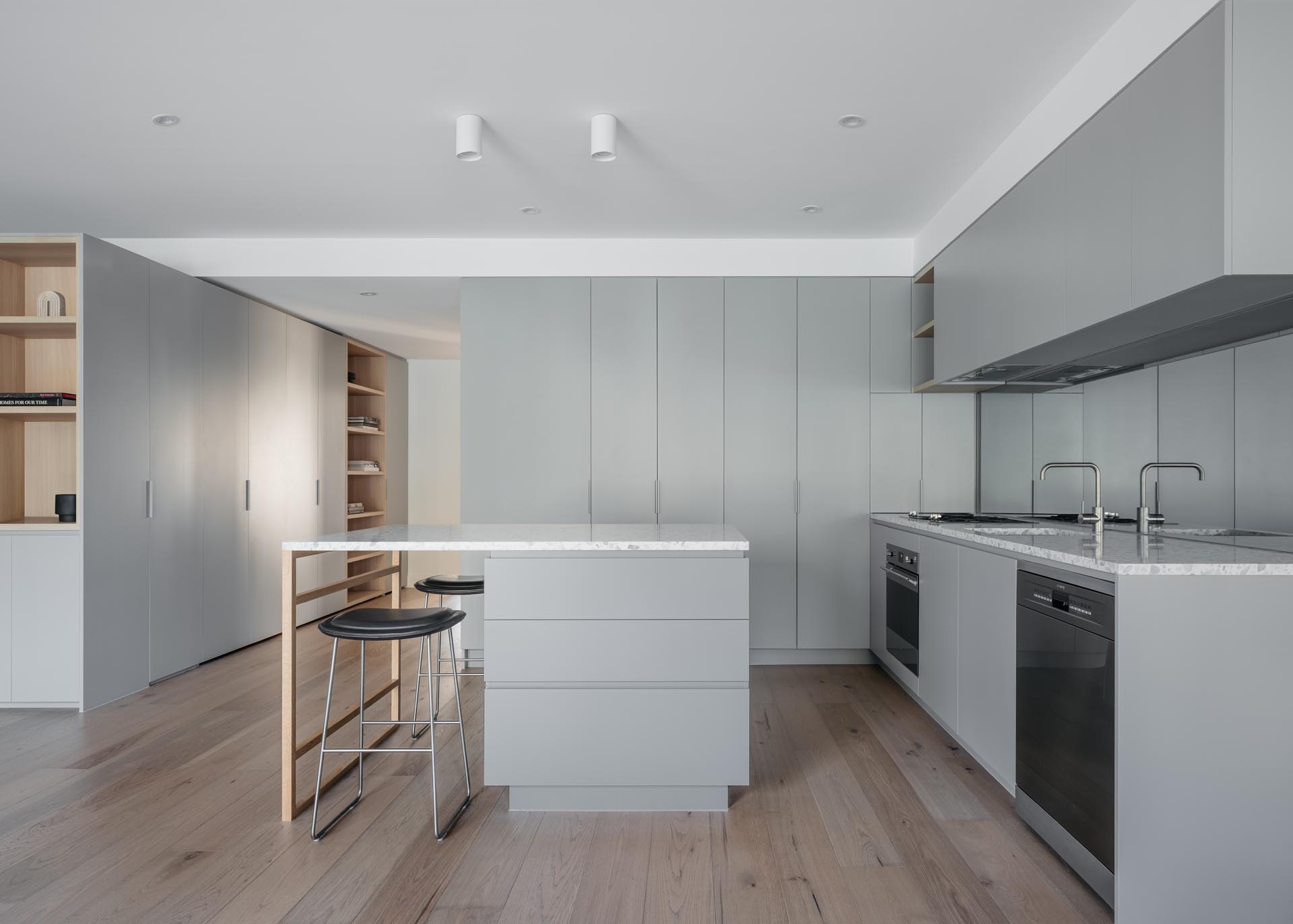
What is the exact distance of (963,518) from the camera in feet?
12.7

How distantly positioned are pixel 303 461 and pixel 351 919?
13.9 feet

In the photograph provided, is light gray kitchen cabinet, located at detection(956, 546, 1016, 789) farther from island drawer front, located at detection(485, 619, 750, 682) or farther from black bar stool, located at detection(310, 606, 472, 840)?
black bar stool, located at detection(310, 606, 472, 840)

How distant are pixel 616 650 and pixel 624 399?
224 centimetres

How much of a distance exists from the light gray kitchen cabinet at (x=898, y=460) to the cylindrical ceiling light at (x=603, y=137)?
241cm

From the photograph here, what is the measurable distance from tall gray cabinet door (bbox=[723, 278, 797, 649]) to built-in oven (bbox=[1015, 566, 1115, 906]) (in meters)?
2.07

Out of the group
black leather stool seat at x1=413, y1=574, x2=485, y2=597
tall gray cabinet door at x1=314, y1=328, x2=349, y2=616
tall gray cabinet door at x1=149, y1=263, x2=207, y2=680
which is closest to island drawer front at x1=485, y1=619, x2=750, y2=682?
black leather stool seat at x1=413, y1=574, x2=485, y2=597

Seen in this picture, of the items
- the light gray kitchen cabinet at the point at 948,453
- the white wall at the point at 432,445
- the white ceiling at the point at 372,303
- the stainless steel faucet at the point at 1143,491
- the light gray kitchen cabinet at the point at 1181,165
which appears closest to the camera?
the light gray kitchen cabinet at the point at 1181,165

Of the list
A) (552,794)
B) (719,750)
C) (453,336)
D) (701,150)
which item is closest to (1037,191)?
(701,150)

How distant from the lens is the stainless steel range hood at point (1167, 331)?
1.94m

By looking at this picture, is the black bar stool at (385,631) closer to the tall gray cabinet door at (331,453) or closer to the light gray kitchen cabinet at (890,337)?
the light gray kitchen cabinet at (890,337)

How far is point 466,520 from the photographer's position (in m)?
4.42

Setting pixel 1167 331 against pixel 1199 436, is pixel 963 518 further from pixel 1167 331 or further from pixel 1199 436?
pixel 1167 331

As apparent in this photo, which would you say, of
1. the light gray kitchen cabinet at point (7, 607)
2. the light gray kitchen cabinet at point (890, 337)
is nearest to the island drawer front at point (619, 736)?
the light gray kitchen cabinet at point (890, 337)

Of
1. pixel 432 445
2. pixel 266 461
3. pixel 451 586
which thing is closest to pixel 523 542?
pixel 451 586
